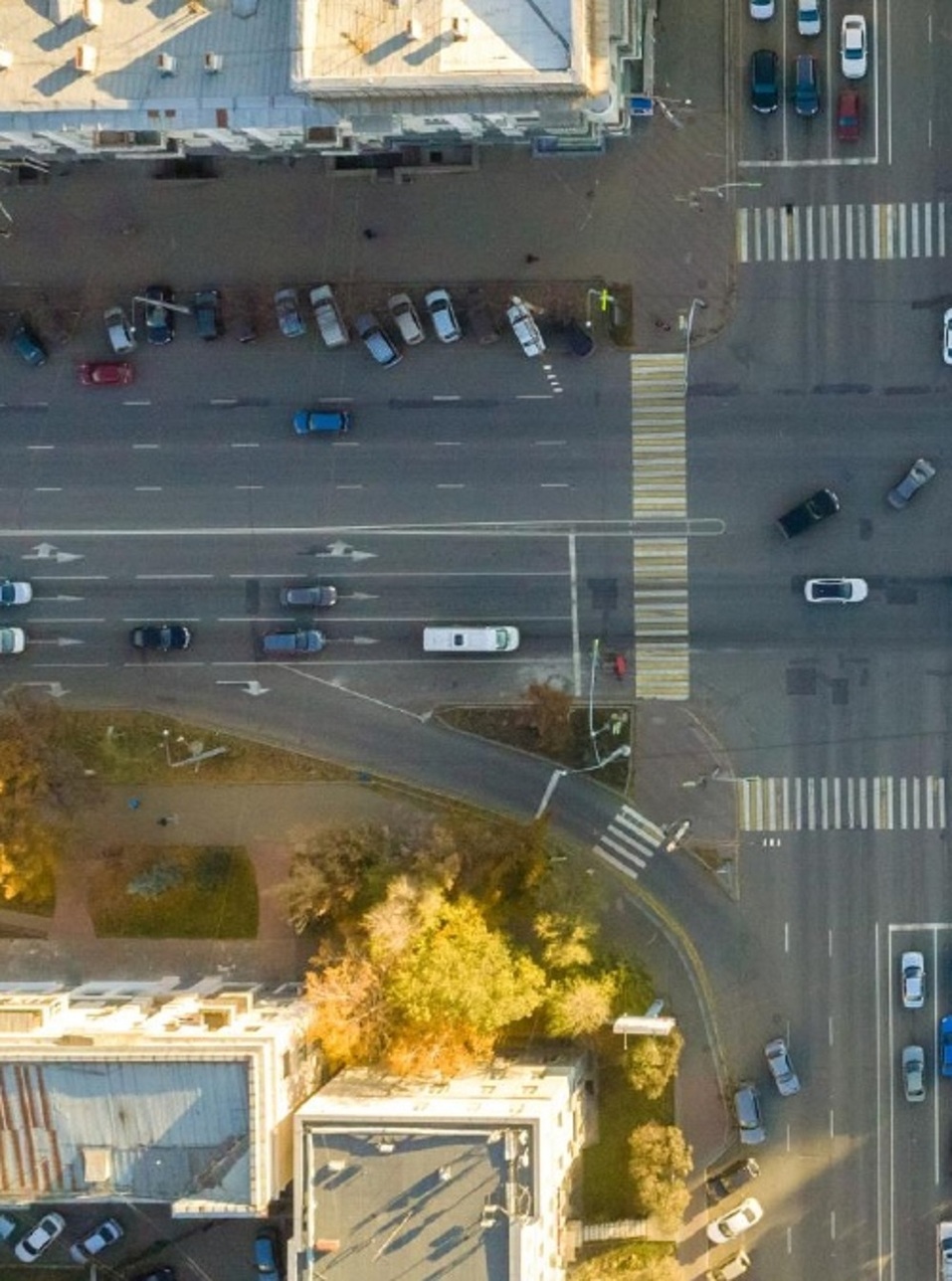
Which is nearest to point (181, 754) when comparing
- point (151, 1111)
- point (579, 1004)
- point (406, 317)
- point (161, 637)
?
point (161, 637)

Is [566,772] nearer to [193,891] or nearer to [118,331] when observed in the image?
[193,891]

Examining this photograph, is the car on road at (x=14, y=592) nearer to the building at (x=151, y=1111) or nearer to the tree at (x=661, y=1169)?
the building at (x=151, y=1111)

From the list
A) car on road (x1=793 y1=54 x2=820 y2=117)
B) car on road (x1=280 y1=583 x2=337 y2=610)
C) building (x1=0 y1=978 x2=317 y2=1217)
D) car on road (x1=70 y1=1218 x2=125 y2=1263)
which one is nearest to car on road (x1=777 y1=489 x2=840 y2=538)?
car on road (x1=793 y1=54 x2=820 y2=117)

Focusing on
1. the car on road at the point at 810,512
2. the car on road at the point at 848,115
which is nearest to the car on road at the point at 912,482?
the car on road at the point at 810,512

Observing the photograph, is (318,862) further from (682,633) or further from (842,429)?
(842,429)

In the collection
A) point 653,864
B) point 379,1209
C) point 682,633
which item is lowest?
point 379,1209

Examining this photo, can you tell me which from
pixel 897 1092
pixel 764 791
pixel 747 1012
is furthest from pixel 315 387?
pixel 897 1092
